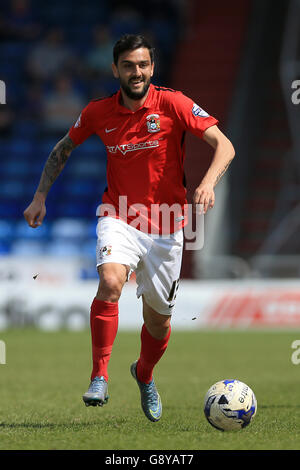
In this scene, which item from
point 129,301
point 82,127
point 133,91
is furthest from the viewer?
point 129,301

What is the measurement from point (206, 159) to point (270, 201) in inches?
65.9

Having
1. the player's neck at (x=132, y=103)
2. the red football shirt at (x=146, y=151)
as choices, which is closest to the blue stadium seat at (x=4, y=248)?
the red football shirt at (x=146, y=151)

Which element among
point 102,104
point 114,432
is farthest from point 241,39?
point 114,432

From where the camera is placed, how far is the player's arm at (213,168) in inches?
→ 205

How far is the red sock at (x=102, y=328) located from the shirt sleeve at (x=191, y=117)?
1258 millimetres

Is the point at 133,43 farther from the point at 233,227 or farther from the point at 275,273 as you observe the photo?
the point at 233,227

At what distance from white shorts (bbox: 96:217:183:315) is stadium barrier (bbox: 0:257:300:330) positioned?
9.07 metres

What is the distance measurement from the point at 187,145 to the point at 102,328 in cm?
1405

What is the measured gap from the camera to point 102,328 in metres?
5.62

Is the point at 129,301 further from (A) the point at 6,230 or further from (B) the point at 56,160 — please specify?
(B) the point at 56,160

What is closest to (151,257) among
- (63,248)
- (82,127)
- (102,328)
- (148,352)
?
(102,328)

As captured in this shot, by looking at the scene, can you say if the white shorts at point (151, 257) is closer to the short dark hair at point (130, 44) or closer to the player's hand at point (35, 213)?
the player's hand at point (35, 213)

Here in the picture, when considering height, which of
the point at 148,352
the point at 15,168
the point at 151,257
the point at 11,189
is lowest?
the point at 11,189

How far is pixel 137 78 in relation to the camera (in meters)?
5.73
